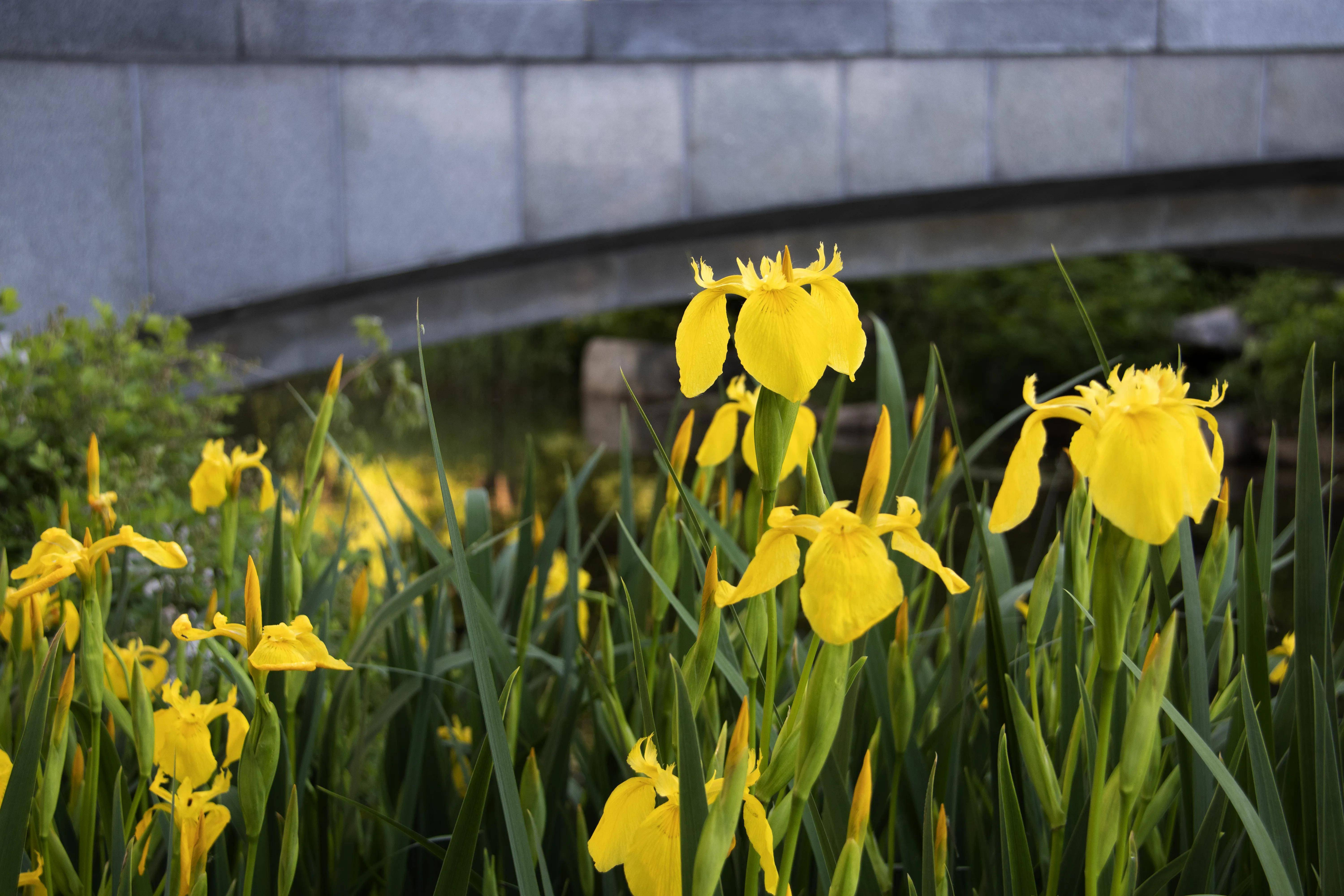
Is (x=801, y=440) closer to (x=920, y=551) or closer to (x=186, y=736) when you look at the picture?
(x=920, y=551)

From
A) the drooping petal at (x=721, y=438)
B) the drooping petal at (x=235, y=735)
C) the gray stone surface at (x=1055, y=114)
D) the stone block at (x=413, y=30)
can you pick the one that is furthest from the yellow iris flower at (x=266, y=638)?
the gray stone surface at (x=1055, y=114)

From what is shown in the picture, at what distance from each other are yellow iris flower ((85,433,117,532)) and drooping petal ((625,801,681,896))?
604 millimetres

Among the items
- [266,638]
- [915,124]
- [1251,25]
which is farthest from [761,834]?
[1251,25]

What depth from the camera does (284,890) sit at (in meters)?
0.73

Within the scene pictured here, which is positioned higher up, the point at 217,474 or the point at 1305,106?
the point at 1305,106

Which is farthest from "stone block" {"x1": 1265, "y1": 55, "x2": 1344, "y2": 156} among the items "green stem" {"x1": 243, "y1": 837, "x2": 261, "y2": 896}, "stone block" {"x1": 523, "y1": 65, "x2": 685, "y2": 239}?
"green stem" {"x1": 243, "y1": 837, "x2": 261, "y2": 896}

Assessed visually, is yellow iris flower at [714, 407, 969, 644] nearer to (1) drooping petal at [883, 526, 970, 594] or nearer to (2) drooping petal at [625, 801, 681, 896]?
(1) drooping petal at [883, 526, 970, 594]

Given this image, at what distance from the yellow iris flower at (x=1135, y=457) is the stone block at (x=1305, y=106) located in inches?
210

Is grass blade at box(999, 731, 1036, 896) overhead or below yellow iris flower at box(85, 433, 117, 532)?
below

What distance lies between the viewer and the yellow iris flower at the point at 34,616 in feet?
2.98

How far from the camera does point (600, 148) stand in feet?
14.1

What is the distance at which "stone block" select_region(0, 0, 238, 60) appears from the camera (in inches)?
132

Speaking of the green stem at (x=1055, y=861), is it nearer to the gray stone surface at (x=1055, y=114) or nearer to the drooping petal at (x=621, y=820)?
the drooping petal at (x=621, y=820)

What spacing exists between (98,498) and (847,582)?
73 centimetres
